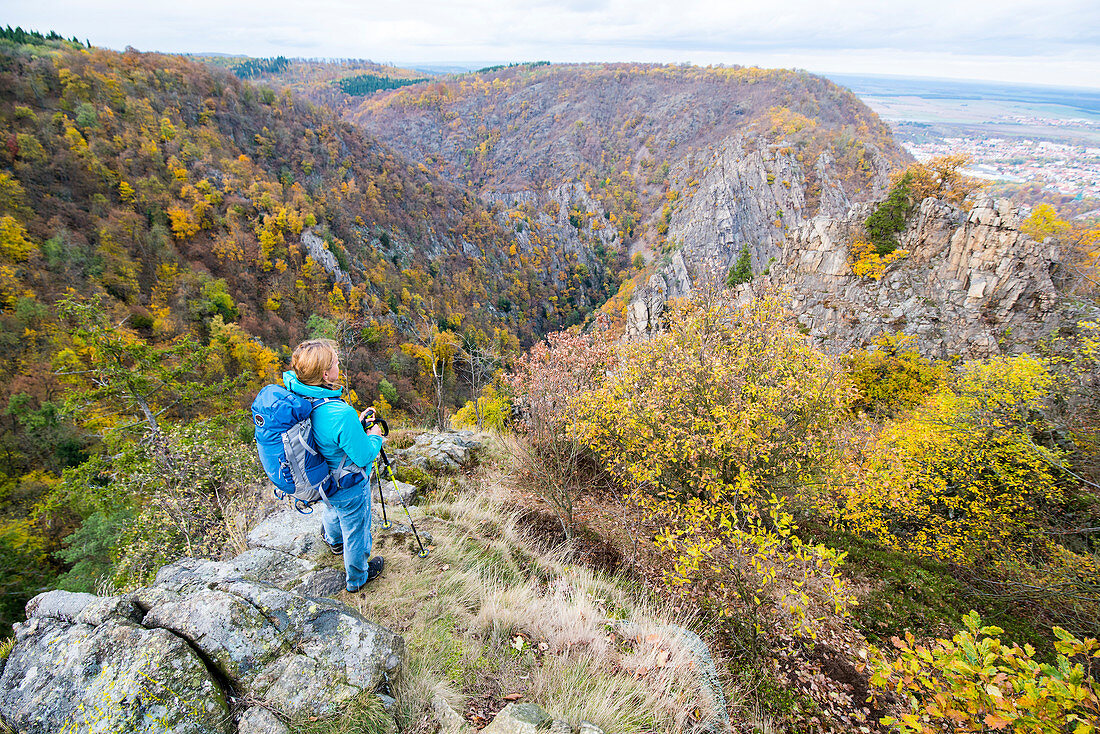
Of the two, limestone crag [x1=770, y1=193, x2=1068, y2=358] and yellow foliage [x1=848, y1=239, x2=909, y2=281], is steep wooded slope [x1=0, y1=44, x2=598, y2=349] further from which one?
yellow foliage [x1=848, y1=239, x2=909, y2=281]

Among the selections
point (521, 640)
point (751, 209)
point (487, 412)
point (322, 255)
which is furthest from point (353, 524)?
point (751, 209)

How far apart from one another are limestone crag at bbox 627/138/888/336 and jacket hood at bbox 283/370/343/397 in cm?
7119

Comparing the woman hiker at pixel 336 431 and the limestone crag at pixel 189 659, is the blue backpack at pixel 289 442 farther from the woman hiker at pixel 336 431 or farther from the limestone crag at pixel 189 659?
the limestone crag at pixel 189 659

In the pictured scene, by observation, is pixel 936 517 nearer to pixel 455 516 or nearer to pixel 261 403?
pixel 455 516

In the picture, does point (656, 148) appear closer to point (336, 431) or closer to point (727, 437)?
point (727, 437)

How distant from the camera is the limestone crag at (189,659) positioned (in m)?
2.37

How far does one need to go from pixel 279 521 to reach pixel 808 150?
107857 mm

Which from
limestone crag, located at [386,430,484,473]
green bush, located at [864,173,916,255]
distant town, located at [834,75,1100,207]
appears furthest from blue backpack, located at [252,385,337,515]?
distant town, located at [834,75,1100,207]

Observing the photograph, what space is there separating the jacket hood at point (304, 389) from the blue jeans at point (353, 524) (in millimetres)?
1021

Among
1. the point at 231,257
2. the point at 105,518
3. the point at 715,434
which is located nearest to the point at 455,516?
the point at 715,434

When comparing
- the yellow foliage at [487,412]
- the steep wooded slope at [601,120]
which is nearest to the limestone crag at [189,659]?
the yellow foliage at [487,412]

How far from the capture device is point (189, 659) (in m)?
2.67

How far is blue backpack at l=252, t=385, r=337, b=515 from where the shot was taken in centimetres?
332

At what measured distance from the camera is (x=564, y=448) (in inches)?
358
